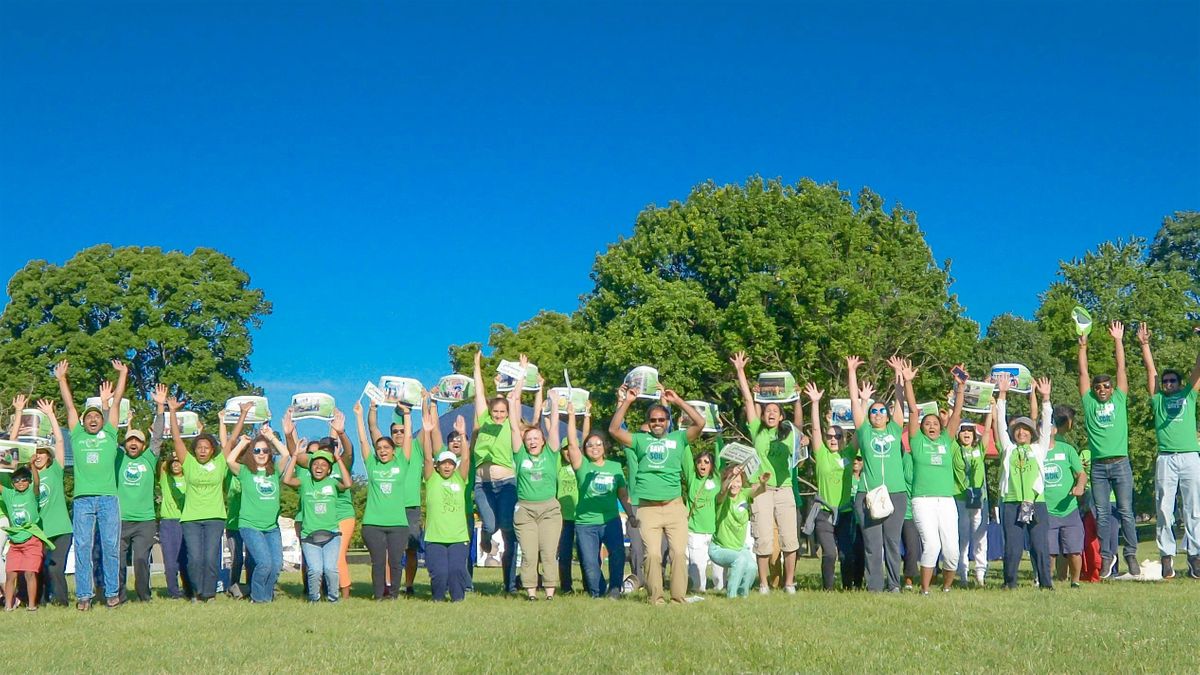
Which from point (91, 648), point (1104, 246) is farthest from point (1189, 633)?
point (1104, 246)

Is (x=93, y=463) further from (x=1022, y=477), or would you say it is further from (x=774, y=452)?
(x=1022, y=477)

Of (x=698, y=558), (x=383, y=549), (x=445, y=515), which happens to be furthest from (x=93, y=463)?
(x=698, y=558)

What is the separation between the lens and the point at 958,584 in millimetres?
14516

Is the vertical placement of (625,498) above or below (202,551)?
above

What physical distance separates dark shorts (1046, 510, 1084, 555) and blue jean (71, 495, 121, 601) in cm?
980

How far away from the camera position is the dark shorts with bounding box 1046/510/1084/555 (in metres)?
13.3

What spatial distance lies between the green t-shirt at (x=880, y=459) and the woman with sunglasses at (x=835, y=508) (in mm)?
417

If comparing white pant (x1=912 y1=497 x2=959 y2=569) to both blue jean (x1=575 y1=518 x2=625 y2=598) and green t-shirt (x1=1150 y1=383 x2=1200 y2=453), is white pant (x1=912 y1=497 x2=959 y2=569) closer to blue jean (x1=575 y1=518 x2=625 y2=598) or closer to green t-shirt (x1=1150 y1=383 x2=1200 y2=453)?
green t-shirt (x1=1150 y1=383 x2=1200 y2=453)

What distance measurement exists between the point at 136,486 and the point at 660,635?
7358 mm

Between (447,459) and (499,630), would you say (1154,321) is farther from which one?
(499,630)

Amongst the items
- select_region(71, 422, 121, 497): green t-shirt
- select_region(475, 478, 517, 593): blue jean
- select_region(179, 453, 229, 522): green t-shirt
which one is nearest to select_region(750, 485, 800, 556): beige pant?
select_region(475, 478, 517, 593): blue jean

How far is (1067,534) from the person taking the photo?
13.3 metres

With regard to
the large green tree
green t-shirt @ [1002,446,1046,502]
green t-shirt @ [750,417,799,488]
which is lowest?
green t-shirt @ [1002,446,1046,502]

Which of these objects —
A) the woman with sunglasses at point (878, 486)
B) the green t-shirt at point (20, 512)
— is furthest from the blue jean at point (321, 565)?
the woman with sunglasses at point (878, 486)
